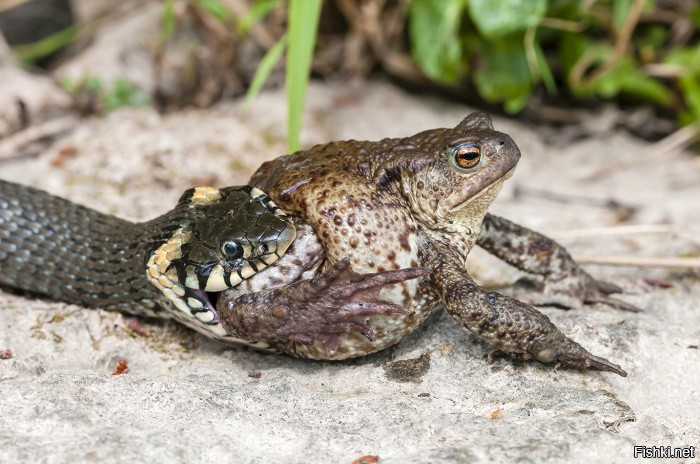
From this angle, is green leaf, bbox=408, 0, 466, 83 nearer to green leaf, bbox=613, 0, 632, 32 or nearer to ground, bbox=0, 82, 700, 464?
green leaf, bbox=613, 0, 632, 32

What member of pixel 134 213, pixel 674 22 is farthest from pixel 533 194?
pixel 134 213

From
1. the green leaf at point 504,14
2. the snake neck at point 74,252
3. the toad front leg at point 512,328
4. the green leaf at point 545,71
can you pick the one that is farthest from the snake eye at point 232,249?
the green leaf at point 545,71

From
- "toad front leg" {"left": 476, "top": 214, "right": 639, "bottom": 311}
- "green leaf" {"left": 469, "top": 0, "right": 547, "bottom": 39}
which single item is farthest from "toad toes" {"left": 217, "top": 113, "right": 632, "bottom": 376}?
"green leaf" {"left": 469, "top": 0, "right": 547, "bottom": 39}

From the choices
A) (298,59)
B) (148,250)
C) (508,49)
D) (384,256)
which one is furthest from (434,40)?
(148,250)

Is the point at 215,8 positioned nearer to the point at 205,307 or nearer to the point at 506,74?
the point at 506,74

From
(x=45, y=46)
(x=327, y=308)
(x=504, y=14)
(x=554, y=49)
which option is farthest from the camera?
(x=45, y=46)

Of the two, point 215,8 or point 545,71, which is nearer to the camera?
point 215,8
